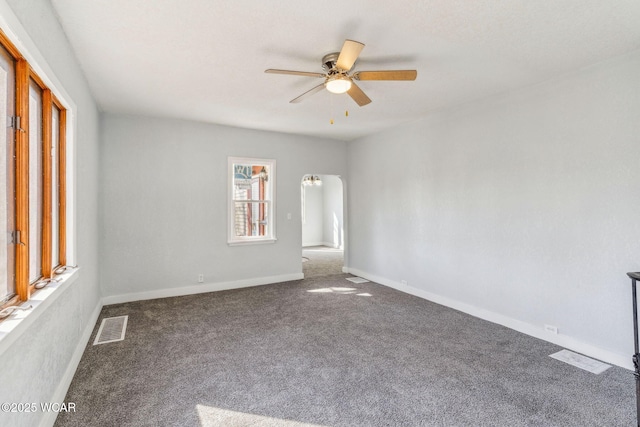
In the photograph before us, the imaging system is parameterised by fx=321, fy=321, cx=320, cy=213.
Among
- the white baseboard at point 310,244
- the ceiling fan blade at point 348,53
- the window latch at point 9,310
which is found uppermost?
the ceiling fan blade at point 348,53

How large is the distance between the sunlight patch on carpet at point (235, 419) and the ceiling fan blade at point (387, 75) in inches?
101

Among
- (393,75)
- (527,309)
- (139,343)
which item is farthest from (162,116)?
(527,309)

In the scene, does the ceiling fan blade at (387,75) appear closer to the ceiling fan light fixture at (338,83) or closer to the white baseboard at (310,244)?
the ceiling fan light fixture at (338,83)

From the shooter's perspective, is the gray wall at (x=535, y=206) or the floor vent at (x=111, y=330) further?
the floor vent at (x=111, y=330)

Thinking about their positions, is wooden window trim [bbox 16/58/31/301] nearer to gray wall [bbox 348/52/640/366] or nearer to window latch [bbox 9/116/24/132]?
window latch [bbox 9/116/24/132]

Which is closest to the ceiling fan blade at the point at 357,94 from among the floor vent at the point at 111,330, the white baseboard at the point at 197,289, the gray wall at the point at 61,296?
the gray wall at the point at 61,296

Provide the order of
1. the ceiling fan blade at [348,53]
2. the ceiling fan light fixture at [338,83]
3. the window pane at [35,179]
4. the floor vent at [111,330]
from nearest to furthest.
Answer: the window pane at [35,179], the ceiling fan blade at [348,53], the ceiling fan light fixture at [338,83], the floor vent at [111,330]

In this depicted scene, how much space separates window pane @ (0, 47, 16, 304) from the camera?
5.15ft

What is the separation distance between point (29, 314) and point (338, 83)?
2500 mm

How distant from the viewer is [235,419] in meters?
2.05

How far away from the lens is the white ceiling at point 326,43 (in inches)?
83.5

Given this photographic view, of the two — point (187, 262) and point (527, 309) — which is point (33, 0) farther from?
point (527, 309)

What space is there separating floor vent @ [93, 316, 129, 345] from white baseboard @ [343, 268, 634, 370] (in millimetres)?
3810

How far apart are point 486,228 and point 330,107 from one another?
2448 mm
